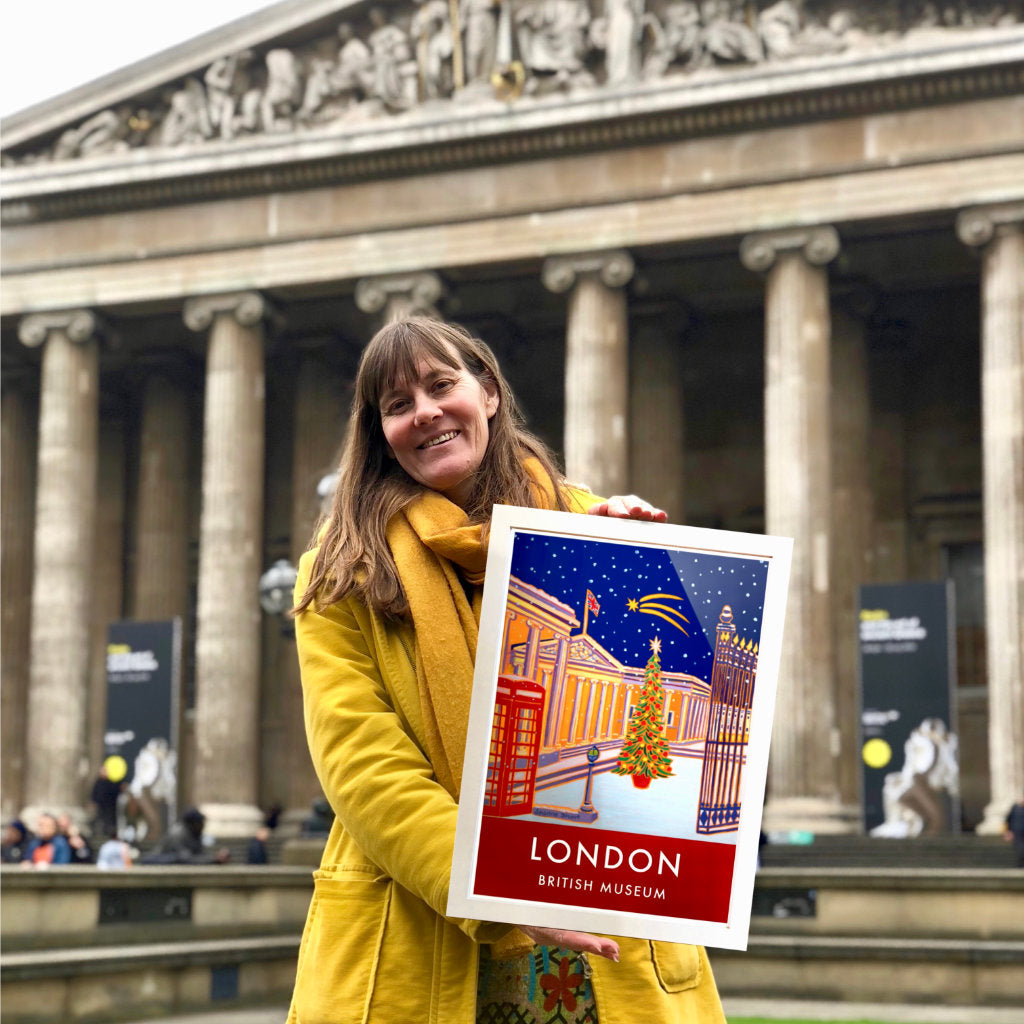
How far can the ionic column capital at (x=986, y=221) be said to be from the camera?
30422mm

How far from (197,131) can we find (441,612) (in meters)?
35.1

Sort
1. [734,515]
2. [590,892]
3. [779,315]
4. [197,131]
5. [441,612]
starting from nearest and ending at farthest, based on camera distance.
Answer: [590,892] → [441,612] → [779,315] → [197,131] → [734,515]

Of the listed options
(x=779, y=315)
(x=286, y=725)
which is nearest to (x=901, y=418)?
(x=779, y=315)

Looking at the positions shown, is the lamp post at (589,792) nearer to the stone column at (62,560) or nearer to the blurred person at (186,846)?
the blurred person at (186,846)

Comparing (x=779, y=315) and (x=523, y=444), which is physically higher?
(x=779, y=315)

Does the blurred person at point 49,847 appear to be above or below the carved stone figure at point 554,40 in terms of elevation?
below

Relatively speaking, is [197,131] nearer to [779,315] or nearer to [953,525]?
[779,315]

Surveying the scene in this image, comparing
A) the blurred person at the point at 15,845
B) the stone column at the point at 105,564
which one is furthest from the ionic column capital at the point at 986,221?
the stone column at the point at 105,564

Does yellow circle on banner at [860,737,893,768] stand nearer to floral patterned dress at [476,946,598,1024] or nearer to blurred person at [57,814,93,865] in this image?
blurred person at [57,814,93,865]

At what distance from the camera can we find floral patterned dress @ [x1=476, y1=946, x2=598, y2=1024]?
10.4 feet

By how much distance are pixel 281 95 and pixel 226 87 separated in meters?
1.42

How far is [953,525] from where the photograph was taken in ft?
122

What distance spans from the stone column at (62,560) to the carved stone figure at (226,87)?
490cm

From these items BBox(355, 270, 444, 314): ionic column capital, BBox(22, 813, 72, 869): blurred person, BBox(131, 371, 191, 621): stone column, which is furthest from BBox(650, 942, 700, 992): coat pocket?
BBox(131, 371, 191, 621): stone column
